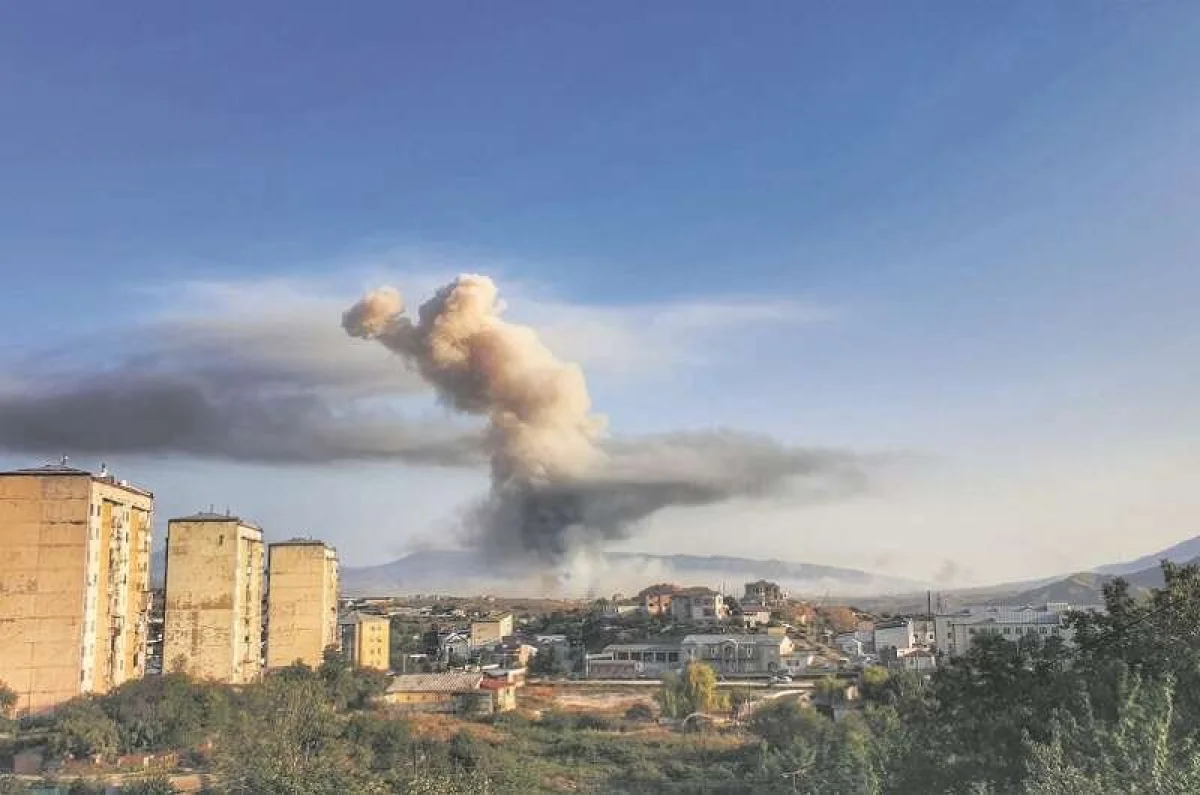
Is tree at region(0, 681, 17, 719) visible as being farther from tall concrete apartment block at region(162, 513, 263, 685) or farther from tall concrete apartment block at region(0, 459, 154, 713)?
tall concrete apartment block at region(162, 513, 263, 685)

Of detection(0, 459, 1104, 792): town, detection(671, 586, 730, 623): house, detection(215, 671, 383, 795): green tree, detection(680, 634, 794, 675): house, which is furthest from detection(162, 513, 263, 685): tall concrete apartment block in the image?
detection(671, 586, 730, 623): house

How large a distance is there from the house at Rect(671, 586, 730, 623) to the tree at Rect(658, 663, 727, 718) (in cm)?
3589

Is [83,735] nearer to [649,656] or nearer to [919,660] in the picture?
[649,656]

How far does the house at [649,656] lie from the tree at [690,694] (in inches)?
487

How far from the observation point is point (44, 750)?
32094mm

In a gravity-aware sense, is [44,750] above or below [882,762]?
below

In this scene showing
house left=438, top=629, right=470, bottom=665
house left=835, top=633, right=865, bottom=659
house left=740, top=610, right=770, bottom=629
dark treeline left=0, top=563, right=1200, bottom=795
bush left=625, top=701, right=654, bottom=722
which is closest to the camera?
dark treeline left=0, top=563, right=1200, bottom=795

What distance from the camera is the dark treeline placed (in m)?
11.3

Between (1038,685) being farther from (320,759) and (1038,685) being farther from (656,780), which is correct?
(656,780)

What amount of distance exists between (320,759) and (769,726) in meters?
20.4

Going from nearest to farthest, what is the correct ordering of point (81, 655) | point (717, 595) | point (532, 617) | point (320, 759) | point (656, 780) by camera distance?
point (320, 759) → point (656, 780) → point (81, 655) → point (717, 595) → point (532, 617)

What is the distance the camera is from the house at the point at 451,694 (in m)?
44.7

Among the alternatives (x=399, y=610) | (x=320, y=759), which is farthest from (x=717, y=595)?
(x=320, y=759)

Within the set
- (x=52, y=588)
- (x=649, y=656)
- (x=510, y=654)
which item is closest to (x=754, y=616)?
(x=649, y=656)
